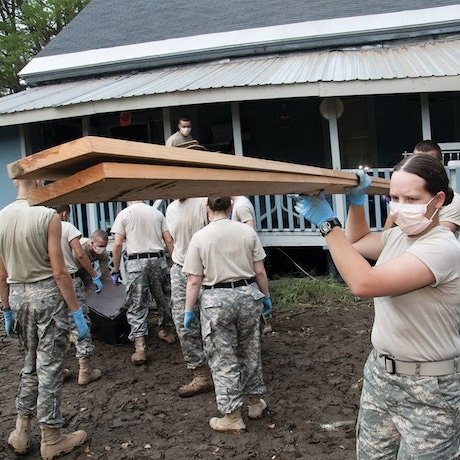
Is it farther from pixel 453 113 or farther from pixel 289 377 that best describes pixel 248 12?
pixel 289 377

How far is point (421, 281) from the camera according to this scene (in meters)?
2.01

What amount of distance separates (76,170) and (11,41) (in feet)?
82.5

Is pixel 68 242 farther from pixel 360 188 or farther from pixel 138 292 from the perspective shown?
pixel 360 188

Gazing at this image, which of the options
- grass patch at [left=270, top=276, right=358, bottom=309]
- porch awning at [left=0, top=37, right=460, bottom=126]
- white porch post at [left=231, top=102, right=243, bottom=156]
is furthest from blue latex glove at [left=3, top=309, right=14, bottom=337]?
white porch post at [left=231, top=102, right=243, bottom=156]

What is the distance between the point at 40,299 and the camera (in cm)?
381

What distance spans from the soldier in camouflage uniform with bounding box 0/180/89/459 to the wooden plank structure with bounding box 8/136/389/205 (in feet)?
6.69

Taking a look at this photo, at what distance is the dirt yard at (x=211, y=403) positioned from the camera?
12.7 feet

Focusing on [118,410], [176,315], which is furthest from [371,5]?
[118,410]

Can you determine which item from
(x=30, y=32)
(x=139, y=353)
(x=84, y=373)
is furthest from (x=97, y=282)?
(x=30, y=32)

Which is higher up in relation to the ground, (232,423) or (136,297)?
(136,297)

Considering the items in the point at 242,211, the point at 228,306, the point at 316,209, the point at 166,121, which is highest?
the point at 166,121

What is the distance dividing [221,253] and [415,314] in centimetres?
212

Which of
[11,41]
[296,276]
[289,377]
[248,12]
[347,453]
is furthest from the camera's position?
[11,41]

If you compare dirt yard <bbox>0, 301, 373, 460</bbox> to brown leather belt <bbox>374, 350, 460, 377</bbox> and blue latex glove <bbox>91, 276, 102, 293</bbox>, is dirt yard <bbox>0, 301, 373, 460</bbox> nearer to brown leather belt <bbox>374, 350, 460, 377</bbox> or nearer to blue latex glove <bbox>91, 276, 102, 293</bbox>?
blue latex glove <bbox>91, 276, 102, 293</bbox>
